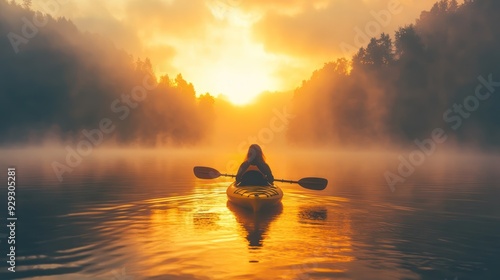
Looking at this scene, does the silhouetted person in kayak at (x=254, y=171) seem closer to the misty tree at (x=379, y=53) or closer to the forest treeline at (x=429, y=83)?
the forest treeline at (x=429, y=83)

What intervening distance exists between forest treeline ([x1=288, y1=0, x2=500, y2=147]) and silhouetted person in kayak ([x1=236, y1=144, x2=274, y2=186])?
69801mm

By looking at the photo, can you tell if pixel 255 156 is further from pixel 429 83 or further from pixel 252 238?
pixel 429 83

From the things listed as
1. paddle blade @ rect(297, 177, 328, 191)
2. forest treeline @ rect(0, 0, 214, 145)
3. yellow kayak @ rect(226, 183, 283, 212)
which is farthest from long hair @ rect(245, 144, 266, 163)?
forest treeline @ rect(0, 0, 214, 145)

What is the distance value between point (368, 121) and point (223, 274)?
9301 centimetres

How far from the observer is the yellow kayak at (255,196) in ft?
58.1

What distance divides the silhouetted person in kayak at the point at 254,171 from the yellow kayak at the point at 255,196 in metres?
0.63

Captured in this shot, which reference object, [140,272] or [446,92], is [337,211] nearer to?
[140,272]

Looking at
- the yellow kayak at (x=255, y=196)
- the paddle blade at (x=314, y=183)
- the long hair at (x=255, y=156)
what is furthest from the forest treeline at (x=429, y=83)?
the yellow kayak at (x=255, y=196)

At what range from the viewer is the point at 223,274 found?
9.72 m

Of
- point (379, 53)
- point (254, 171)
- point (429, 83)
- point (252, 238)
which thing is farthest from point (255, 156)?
point (379, 53)

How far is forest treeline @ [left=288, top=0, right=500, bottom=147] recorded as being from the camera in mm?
78938

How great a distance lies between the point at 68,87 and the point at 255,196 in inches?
4033

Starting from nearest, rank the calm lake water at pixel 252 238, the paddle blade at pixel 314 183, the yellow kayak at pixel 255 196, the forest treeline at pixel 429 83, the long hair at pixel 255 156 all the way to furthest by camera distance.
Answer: the calm lake water at pixel 252 238 → the yellow kayak at pixel 255 196 → the long hair at pixel 255 156 → the paddle blade at pixel 314 183 → the forest treeline at pixel 429 83

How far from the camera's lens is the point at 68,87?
107 metres
